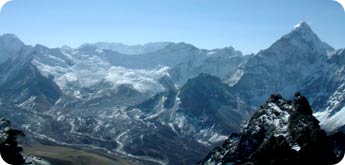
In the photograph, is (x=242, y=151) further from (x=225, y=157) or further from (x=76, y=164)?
(x=76, y=164)

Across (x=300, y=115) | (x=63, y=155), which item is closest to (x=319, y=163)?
(x=300, y=115)

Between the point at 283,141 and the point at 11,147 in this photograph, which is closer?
the point at 11,147

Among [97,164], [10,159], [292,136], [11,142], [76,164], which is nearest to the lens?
[10,159]

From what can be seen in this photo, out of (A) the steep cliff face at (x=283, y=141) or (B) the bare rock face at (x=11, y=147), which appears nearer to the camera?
(B) the bare rock face at (x=11, y=147)

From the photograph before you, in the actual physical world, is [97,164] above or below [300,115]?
below

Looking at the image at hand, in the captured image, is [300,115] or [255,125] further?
[255,125]

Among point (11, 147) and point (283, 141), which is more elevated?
point (283, 141)

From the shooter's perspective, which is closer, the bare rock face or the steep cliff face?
the bare rock face

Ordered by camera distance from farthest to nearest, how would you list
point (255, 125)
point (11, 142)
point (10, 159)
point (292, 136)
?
point (255, 125) → point (292, 136) → point (11, 142) → point (10, 159)
